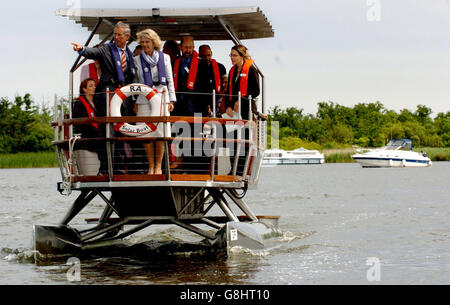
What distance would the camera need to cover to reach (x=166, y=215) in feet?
45.0

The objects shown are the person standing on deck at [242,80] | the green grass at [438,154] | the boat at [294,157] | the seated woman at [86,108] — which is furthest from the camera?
the boat at [294,157]

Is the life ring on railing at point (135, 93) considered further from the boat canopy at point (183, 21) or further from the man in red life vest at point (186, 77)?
the boat canopy at point (183, 21)

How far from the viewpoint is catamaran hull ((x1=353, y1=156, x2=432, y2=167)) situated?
289 feet

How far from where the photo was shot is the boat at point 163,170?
41.7ft

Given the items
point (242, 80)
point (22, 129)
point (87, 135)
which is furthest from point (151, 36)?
point (22, 129)

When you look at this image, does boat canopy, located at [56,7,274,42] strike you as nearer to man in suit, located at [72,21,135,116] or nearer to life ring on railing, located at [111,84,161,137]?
man in suit, located at [72,21,135,116]

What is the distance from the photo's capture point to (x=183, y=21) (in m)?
15.2

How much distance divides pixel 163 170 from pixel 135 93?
49.5 inches

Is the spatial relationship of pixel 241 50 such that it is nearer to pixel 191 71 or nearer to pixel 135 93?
pixel 191 71

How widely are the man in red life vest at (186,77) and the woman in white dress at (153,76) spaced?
32.9 inches

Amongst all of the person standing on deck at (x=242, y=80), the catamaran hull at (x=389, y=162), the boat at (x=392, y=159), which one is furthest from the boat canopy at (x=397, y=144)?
the person standing on deck at (x=242, y=80)

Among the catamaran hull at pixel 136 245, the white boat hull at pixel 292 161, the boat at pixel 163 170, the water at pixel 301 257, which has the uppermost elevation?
the boat at pixel 163 170

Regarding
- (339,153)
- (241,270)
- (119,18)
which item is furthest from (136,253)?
(339,153)
